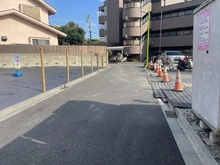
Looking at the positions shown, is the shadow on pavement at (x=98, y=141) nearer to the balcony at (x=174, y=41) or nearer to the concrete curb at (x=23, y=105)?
the concrete curb at (x=23, y=105)

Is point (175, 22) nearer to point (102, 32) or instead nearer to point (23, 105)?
point (102, 32)

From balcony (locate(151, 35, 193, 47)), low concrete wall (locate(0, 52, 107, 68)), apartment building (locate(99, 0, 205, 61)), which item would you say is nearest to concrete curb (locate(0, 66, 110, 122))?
low concrete wall (locate(0, 52, 107, 68))

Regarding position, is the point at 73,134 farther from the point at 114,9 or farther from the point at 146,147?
the point at 114,9

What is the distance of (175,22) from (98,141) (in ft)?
119

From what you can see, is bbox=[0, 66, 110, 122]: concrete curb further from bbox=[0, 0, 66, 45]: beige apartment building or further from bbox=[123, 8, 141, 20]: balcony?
bbox=[123, 8, 141, 20]: balcony

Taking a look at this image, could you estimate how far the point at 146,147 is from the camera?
10.2 feet

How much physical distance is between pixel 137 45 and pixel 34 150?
34.2 meters

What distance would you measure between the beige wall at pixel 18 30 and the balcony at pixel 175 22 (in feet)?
78.3

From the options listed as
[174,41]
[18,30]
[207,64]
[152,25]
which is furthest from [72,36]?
[207,64]

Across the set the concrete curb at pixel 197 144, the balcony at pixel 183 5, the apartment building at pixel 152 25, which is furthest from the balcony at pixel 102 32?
the concrete curb at pixel 197 144

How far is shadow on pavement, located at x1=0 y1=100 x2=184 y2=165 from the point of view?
2.76 m

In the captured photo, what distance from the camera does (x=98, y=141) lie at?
3.34 meters

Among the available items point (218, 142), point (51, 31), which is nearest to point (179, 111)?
point (218, 142)

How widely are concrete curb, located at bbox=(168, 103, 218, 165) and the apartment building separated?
32367mm
